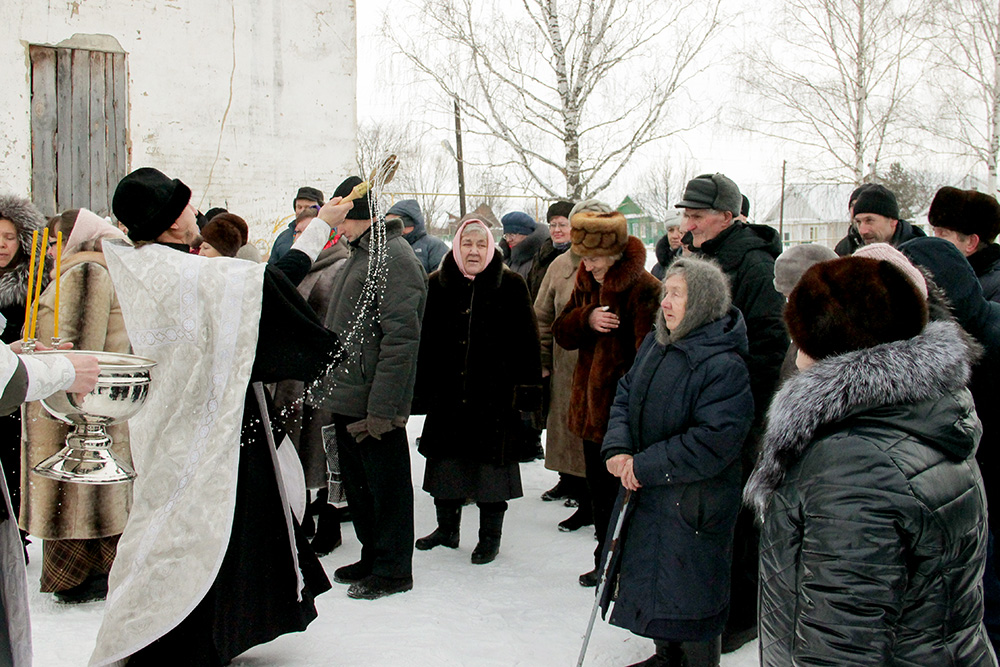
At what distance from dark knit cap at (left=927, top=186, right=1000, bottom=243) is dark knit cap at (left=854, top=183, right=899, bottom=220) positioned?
492 mm

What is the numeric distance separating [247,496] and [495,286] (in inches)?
77.6

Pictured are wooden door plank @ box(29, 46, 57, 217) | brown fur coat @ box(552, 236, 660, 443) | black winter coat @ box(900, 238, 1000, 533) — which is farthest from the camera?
wooden door plank @ box(29, 46, 57, 217)

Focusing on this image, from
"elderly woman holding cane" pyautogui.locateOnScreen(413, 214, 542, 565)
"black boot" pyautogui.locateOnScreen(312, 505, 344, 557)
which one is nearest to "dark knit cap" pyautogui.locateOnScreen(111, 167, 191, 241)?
"elderly woman holding cane" pyautogui.locateOnScreen(413, 214, 542, 565)

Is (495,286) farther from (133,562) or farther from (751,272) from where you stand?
(133,562)

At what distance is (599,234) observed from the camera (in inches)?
162

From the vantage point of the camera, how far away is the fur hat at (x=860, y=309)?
6.23 feet

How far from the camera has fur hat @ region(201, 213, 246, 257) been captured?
468cm

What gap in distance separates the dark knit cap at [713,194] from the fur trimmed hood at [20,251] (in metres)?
3.17

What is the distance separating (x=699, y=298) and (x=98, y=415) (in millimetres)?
2004

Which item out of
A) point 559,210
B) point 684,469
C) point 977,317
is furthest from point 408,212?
point 977,317

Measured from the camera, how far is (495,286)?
4551 mm

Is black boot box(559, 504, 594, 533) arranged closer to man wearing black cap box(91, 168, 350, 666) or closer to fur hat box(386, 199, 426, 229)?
man wearing black cap box(91, 168, 350, 666)

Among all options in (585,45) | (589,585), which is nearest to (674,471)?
(589,585)

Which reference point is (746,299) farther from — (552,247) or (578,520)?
(552,247)
